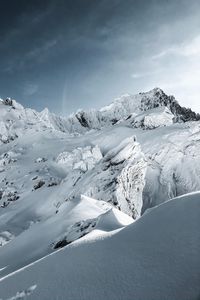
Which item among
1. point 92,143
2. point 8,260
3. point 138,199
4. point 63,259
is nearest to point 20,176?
point 92,143

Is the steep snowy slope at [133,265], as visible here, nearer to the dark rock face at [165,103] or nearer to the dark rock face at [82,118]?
the dark rock face at [165,103]

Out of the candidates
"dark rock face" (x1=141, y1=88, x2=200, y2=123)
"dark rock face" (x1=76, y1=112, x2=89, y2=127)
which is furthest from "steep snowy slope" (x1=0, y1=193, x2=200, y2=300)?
"dark rock face" (x1=76, y1=112, x2=89, y2=127)

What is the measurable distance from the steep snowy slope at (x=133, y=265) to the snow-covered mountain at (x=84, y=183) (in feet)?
0.17

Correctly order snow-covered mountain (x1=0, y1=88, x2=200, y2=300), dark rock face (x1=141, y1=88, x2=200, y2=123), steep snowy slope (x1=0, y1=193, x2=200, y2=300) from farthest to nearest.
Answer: dark rock face (x1=141, y1=88, x2=200, y2=123) → snow-covered mountain (x1=0, y1=88, x2=200, y2=300) → steep snowy slope (x1=0, y1=193, x2=200, y2=300)

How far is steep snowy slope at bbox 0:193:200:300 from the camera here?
5.66 m

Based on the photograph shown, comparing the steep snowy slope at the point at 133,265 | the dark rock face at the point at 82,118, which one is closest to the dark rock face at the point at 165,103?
the dark rock face at the point at 82,118

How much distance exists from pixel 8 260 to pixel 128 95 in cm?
12715

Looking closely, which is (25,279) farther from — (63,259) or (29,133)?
(29,133)

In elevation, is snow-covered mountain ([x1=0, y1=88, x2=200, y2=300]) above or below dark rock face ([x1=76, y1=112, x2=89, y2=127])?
below

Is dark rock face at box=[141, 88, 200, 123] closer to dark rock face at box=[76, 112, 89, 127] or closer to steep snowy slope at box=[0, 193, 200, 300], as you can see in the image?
dark rock face at box=[76, 112, 89, 127]

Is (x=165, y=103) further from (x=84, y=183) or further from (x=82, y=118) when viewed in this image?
(x=84, y=183)

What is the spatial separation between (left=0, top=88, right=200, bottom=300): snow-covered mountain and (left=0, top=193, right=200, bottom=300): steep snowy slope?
51 millimetres

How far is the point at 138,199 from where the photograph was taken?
33.7 m

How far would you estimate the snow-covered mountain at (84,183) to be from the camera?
30.2 feet
